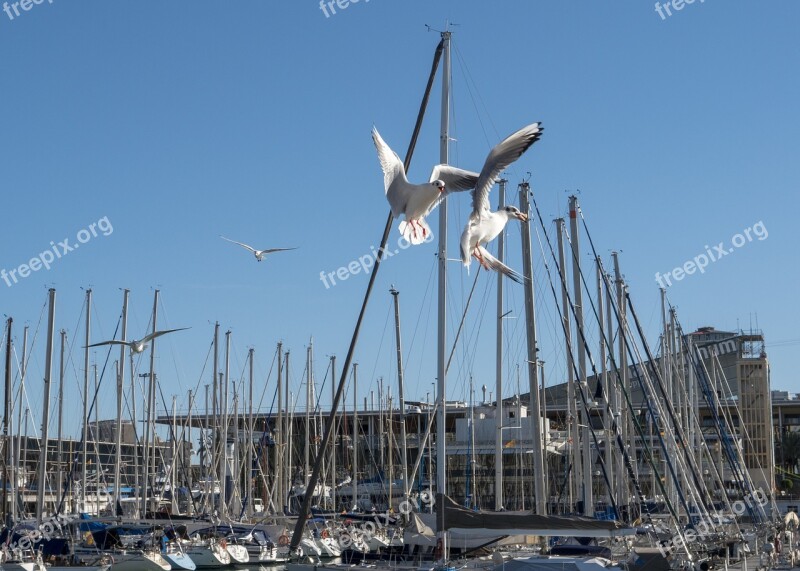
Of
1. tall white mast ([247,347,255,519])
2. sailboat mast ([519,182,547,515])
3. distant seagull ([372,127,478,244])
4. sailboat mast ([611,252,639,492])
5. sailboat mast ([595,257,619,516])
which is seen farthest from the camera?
tall white mast ([247,347,255,519])

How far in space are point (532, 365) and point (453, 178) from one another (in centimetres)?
660

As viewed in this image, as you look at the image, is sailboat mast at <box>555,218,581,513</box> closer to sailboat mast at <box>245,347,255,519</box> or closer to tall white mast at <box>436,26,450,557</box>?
tall white mast at <box>436,26,450,557</box>

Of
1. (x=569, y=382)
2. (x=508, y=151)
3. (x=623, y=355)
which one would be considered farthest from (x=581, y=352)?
(x=508, y=151)

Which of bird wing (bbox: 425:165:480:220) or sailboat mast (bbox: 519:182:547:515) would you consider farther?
sailboat mast (bbox: 519:182:547:515)

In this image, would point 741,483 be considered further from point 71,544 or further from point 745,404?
point 745,404

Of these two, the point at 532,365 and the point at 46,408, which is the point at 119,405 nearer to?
the point at 46,408

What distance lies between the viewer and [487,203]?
24828mm

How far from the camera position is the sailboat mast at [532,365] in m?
26.9

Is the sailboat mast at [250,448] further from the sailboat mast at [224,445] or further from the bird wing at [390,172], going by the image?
the bird wing at [390,172]

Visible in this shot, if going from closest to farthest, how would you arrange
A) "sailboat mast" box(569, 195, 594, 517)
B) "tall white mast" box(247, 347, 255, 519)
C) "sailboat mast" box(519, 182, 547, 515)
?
"sailboat mast" box(519, 182, 547, 515) → "sailboat mast" box(569, 195, 594, 517) → "tall white mast" box(247, 347, 255, 519)

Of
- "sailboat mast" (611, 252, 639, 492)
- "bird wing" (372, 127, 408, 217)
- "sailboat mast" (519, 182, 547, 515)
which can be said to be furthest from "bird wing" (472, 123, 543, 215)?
"sailboat mast" (611, 252, 639, 492)

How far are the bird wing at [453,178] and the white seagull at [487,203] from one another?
0.27 meters

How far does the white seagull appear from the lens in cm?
2344

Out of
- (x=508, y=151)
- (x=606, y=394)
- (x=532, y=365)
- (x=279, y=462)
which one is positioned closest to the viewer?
(x=508, y=151)
